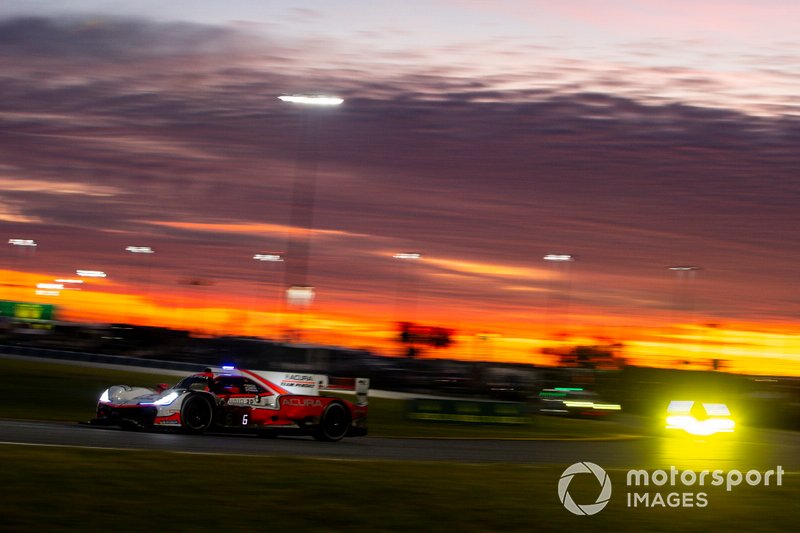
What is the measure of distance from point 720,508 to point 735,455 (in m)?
11.9

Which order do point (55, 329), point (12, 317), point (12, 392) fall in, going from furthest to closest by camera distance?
point (12, 317) < point (55, 329) < point (12, 392)

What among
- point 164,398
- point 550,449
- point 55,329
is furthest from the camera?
point 55,329

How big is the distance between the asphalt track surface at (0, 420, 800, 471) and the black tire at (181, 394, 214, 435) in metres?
0.23

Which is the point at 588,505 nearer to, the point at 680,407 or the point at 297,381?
the point at 297,381

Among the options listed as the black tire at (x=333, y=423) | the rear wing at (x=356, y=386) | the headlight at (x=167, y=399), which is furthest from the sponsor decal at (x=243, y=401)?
the rear wing at (x=356, y=386)

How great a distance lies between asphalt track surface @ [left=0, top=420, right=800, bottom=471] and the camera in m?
15.2

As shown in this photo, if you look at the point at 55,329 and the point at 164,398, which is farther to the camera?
the point at 55,329

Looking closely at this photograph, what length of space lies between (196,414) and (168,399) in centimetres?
54

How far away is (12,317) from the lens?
11219cm

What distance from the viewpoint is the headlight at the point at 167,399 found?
18062 millimetres

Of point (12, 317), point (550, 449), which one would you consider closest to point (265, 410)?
point (550, 449)

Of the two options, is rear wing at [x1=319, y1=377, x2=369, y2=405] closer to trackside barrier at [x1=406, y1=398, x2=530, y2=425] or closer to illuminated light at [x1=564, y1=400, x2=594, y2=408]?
trackside barrier at [x1=406, y1=398, x2=530, y2=425]

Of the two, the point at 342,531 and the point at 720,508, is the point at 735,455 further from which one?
the point at 342,531

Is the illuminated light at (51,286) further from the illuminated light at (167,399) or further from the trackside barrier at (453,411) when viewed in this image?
the illuminated light at (167,399)
